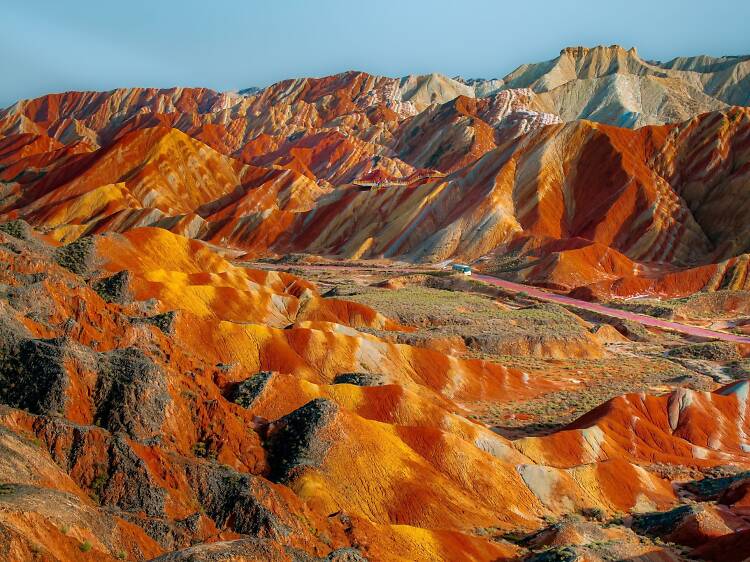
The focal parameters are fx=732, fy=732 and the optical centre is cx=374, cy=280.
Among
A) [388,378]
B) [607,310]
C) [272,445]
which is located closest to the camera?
[272,445]

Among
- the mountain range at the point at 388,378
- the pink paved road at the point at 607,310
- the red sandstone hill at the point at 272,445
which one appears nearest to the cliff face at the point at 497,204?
the mountain range at the point at 388,378

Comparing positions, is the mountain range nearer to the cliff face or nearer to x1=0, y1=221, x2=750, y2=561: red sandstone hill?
x1=0, y1=221, x2=750, y2=561: red sandstone hill

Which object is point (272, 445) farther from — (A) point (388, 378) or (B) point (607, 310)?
(B) point (607, 310)

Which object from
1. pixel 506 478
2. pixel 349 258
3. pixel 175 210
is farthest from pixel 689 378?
pixel 175 210

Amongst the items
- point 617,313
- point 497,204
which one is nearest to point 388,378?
point 617,313

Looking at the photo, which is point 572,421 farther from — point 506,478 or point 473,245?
point 473,245

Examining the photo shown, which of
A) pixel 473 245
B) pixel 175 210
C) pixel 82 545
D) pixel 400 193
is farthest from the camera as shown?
pixel 175 210

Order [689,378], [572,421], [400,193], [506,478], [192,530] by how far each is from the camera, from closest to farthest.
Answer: [192,530]
[506,478]
[572,421]
[689,378]
[400,193]

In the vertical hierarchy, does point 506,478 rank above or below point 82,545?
below

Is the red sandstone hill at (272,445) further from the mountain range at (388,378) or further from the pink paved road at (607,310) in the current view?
the pink paved road at (607,310)
